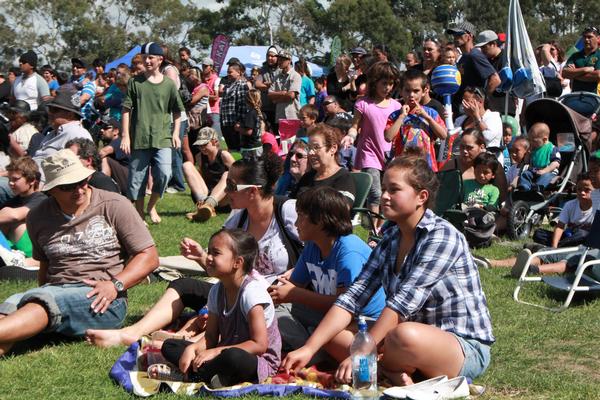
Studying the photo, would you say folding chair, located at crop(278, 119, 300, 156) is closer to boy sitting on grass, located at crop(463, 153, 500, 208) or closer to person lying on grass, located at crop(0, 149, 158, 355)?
boy sitting on grass, located at crop(463, 153, 500, 208)

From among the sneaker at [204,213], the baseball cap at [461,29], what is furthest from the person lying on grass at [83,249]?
the baseball cap at [461,29]

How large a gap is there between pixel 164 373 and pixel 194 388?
388mm

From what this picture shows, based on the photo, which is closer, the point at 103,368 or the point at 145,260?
the point at 103,368

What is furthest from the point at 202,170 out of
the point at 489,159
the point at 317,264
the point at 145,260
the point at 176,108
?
the point at 317,264

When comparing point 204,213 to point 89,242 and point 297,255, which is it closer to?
point 89,242

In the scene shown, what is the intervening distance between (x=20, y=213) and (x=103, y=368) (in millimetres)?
3484

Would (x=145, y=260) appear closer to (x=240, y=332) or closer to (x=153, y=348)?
(x=153, y=348)

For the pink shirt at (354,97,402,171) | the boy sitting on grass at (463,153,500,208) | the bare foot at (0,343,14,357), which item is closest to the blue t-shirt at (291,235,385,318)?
the bare foot at (0,343,14,357)

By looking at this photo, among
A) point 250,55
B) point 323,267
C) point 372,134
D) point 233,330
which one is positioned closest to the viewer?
point 233,330

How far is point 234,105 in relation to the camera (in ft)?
47.1

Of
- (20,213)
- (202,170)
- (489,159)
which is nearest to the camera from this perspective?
(20,213)

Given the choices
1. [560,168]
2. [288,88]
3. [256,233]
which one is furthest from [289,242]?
[288,88]

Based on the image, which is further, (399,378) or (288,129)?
(288,129)

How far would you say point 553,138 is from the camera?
11281 millimetres
